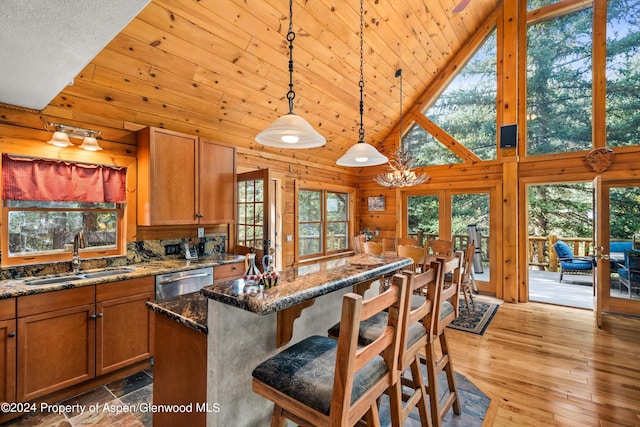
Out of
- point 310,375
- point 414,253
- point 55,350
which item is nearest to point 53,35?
point 310,375

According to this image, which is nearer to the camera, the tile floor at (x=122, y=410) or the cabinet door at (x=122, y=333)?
the tile floor at (x=122, y=410)

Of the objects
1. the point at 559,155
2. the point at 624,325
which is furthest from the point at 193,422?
the point at 559,155

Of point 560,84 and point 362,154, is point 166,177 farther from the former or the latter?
point 560,84

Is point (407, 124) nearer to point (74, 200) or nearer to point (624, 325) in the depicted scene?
point (624, 325)

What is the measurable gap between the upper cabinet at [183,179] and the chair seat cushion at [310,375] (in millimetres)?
2379

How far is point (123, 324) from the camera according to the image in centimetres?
254

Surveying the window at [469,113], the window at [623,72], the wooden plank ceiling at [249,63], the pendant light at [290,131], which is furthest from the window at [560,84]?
the pendant light at [290,131]

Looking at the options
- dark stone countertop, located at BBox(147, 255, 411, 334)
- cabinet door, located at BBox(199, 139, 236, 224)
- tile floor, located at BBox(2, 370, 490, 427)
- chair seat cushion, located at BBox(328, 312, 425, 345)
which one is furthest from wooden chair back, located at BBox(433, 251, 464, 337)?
cabinet door, located at BBox(199, 139, 236, 224)

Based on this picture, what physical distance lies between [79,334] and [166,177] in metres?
1.57

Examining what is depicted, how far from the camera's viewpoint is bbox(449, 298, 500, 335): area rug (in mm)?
3768

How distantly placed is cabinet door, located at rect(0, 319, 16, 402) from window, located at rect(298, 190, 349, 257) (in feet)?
12.0

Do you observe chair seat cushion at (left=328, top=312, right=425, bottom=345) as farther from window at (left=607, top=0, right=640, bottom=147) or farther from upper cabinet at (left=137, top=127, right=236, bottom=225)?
window at (left=607, top=0, right=640, bottom=147)

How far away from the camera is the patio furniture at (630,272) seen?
13.4 feet

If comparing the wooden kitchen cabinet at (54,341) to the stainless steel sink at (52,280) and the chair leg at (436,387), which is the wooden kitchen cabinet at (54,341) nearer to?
the stainless steel sink at (52,280)
